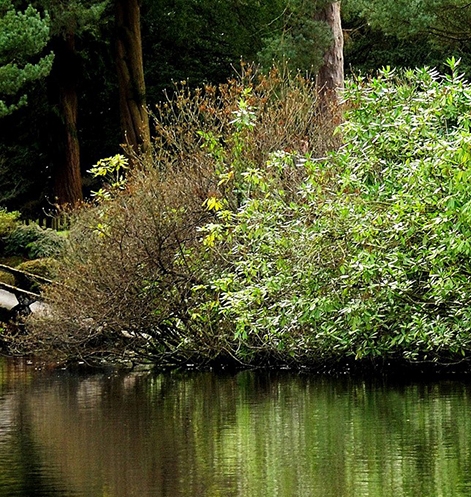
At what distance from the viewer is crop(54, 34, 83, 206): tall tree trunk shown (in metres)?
34.1

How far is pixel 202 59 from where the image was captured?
1622 inches

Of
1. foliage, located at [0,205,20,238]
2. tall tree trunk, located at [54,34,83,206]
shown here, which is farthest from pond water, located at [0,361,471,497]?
tall tree trunk, located at [54,34,83,206]

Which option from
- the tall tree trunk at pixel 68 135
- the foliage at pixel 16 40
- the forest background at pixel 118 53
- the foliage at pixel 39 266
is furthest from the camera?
the tall tree trunk at pixel 68 135

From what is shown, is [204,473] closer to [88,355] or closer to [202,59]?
[88,355]

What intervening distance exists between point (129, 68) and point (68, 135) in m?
3.28

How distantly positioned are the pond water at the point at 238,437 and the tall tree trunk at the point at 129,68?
17147mm

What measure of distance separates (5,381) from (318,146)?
501 cm

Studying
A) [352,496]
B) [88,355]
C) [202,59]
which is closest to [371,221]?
[88,355]

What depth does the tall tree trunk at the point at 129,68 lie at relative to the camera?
31.7 metres

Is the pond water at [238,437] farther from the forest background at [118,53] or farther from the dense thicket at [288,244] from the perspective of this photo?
the forest background at [118,53]

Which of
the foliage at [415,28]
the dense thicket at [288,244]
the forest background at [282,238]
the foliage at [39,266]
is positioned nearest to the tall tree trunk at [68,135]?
the foliage at [415,28]

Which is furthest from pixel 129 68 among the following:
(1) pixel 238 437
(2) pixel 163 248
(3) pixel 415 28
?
(1) pixel 238 437

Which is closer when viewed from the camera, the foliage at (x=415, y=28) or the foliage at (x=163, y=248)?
the foliage at (x=163, y=248)

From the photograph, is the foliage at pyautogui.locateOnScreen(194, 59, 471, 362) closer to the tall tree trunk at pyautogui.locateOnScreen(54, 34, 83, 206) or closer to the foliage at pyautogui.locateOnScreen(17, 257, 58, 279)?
the foliage at pyautogui.locateOnScreen(17, 257, 58, 279)
